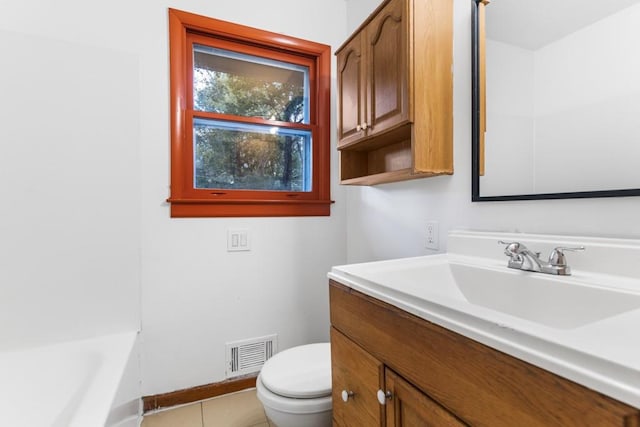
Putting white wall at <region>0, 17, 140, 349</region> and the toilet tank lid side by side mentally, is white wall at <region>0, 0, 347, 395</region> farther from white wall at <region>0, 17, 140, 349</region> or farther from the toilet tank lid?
the toilet tank lid

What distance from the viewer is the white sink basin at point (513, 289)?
2.12ft

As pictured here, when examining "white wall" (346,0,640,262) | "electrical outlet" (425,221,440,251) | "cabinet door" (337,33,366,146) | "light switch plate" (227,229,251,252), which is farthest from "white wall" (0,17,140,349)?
"electrical outlet" (425,221,440,251)

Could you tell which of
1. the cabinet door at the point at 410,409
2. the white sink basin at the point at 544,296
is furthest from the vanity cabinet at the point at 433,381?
the white sink basin at the point at 544,296

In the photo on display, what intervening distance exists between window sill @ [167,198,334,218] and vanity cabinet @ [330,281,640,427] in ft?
3.01

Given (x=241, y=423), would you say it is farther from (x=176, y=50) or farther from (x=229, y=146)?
(x=176, y=50)

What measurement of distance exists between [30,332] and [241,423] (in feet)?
3.40

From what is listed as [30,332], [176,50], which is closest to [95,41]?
[176,50]

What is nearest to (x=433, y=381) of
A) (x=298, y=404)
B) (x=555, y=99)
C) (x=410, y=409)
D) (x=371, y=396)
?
(x=410, y=409)

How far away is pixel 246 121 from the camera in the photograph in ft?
5.66

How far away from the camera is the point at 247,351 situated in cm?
170

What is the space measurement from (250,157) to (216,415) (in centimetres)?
139

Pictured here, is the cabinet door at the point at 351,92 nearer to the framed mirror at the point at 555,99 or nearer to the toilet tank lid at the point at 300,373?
the framed mirror at the point at 555,99

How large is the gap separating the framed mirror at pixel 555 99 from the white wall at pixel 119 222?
1.18 m

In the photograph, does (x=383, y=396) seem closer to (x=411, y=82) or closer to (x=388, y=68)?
(x=411, y=82)
